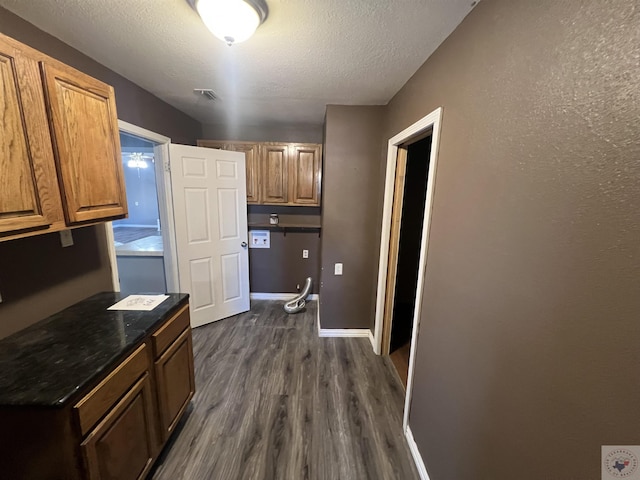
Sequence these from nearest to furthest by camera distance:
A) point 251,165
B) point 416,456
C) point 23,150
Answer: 1. point 23,150
2. point 416,456
3. point 251,165

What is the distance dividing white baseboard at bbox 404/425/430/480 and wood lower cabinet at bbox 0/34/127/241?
225 cm

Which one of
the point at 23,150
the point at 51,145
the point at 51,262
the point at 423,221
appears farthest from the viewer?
the point at 423,221

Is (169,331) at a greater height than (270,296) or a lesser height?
greater

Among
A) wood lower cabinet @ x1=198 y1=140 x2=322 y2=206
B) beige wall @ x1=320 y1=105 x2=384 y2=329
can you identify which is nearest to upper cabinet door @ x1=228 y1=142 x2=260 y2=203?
wood lower cabinet @ x1=198 y1=140 x2=322 y2=206

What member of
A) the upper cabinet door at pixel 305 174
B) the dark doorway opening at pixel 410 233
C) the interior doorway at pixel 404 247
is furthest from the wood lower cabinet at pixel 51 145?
the dark doorway opening at pixel 410 233

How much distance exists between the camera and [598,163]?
23.1 inches

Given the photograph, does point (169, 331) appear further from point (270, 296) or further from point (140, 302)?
point (270, 296)

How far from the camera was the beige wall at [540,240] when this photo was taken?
55 centimetres

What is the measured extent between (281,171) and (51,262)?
224 centimetres

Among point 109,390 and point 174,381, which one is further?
point 174,381

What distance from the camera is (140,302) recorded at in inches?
61.4

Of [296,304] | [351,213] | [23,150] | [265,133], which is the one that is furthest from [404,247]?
[23,150]

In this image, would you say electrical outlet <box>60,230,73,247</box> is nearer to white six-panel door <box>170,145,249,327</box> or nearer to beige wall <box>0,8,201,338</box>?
beige wall <box>0,8,201,338</box>

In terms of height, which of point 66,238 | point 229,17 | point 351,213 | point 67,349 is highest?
point 229,17
